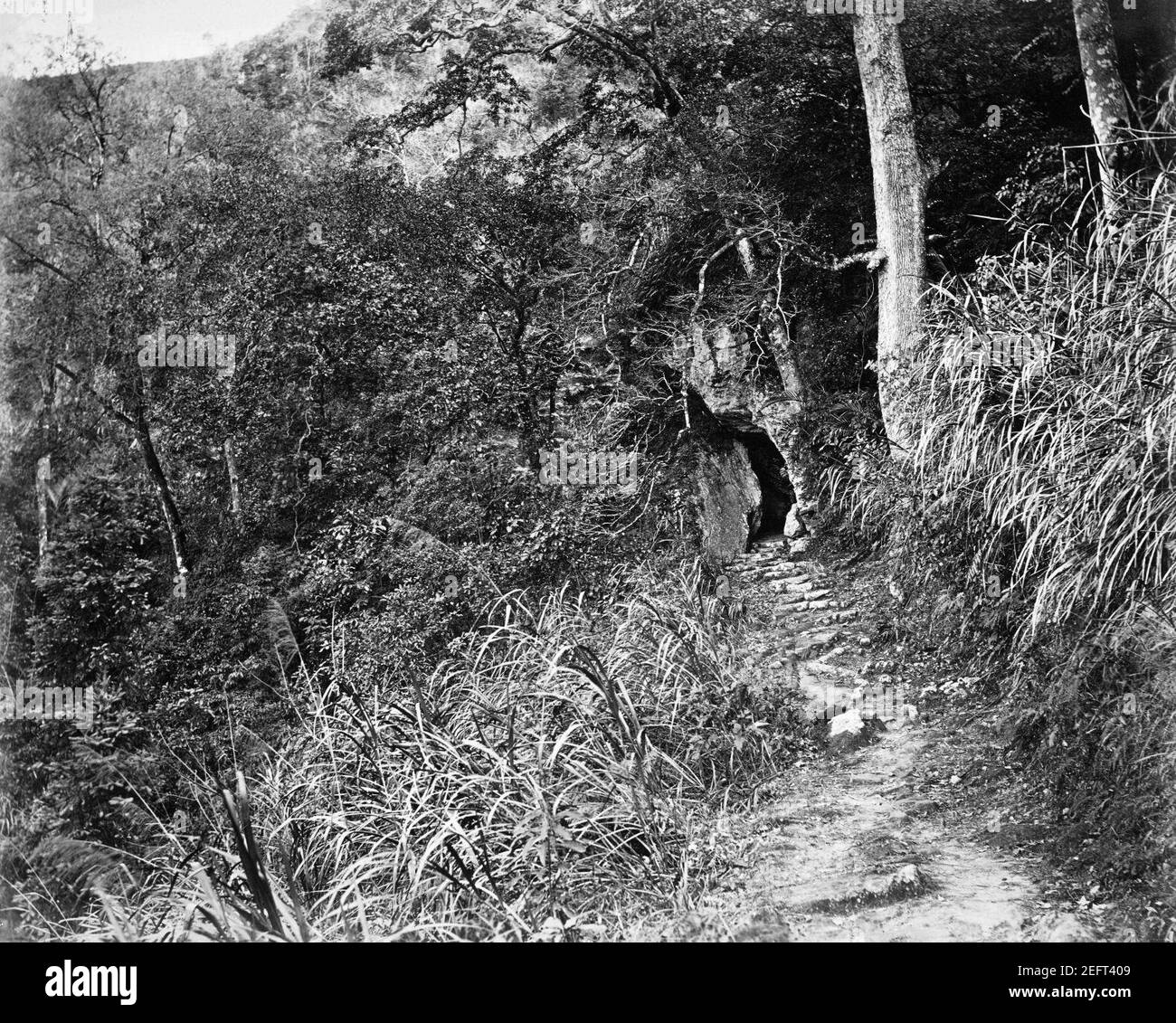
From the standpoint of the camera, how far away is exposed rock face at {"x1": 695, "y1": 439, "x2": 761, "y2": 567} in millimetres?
6332

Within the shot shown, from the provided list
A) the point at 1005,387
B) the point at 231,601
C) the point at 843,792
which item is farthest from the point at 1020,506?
the point at 231,601

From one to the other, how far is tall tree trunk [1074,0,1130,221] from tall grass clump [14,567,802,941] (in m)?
3.46

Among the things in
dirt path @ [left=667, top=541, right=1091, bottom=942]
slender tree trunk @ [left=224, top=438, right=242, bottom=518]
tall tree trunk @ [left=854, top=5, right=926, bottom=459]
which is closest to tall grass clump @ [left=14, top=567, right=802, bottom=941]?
dirt path @ [left=667, top=541, right=1091, bottom=942]

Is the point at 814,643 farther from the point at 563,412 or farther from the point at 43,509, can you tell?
the point at 43,509

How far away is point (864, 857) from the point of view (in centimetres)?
322

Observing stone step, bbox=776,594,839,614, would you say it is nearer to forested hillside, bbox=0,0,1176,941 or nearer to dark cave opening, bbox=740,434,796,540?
forested hillside, bbox=0,0,1176,941

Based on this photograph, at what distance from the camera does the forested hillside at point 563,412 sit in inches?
143

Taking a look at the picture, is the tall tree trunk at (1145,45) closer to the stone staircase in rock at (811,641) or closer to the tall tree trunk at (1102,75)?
the tall tree trunk at (1102,75)

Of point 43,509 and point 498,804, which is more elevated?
point 43,509

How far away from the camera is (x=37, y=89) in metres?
5.69

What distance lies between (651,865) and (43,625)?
12.7 feet

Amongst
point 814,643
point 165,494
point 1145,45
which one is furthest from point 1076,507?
point 165,494

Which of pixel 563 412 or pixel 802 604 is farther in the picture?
pixel 563 412

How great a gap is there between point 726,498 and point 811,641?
1664 mm
